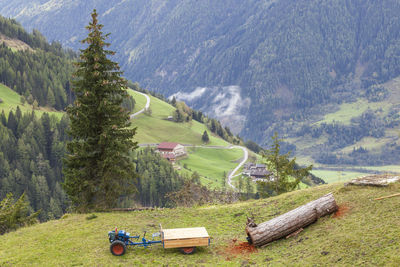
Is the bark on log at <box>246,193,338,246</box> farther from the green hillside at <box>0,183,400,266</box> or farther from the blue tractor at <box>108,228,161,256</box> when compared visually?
the blue tractor at <box>108,228,161,256</box>

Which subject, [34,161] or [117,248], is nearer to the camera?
[117,248]

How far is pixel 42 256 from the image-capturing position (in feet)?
74.3

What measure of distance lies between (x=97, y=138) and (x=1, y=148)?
138 metres

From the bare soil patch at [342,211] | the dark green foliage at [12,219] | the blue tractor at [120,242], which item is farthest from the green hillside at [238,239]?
the dark green foliage at [12,219]

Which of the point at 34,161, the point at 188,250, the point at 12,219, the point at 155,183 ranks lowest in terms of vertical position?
the point at 155,183

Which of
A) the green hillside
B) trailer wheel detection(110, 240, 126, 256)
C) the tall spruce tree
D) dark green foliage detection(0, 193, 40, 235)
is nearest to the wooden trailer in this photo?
the green hillside

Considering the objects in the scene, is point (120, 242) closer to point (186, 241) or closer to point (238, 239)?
point (186, 241)

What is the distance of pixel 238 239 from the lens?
24312 millimetres

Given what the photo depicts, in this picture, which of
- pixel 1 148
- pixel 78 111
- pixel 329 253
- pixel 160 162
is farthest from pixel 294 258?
pixel 1 148

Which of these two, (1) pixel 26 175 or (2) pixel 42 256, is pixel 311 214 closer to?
(2) pixel 42 256

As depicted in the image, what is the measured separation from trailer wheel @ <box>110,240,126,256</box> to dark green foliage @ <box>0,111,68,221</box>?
348ft

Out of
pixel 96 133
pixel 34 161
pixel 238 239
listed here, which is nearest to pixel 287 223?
pixel 238 239

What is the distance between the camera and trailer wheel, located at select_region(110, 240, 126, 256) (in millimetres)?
22117

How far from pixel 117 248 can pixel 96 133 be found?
16.1 m
